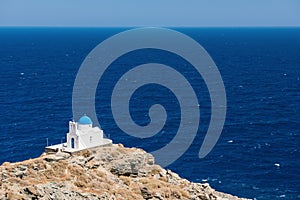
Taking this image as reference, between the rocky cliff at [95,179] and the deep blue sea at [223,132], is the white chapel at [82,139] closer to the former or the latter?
the rocky cliff at [95,179]

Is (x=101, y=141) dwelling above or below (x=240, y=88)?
below

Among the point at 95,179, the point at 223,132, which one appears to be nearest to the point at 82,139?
the point at 95,179

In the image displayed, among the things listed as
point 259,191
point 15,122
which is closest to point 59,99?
point 15,122

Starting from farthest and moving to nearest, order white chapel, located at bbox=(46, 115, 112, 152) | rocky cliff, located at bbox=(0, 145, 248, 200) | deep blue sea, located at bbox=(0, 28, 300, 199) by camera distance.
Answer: deep blue sea, located at bbox=(0, 28, 300, 199), white chapel, located at bbox=(46, 115, 112, 152), rocky cliff, located at bbox=(0, 145, 248, 200)

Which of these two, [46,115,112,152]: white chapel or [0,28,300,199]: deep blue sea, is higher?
[0,28,300,199]: deep blue sea

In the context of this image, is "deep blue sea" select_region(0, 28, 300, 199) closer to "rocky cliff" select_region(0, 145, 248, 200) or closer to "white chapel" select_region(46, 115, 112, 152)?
"white chapel" select_region(46, 115, 112, 152)

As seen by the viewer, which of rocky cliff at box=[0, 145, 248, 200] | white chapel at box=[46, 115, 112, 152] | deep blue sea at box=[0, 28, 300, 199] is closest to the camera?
rocky cliff at box=[0, 145, 248, 200]

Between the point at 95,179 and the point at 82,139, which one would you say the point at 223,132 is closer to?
the point at 82,139

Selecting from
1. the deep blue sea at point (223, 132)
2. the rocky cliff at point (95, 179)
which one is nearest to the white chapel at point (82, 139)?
the rocky cliff at point (95, 179)

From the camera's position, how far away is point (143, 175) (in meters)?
53.2

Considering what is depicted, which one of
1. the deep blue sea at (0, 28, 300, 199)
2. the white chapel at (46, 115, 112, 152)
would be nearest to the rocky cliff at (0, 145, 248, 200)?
the white chapel at (46, 115, 112, 152)

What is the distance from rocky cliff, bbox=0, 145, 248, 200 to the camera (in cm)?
3809

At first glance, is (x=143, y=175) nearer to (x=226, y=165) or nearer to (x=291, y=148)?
(x=226, y=165)

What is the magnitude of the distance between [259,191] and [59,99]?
92.9 meters
